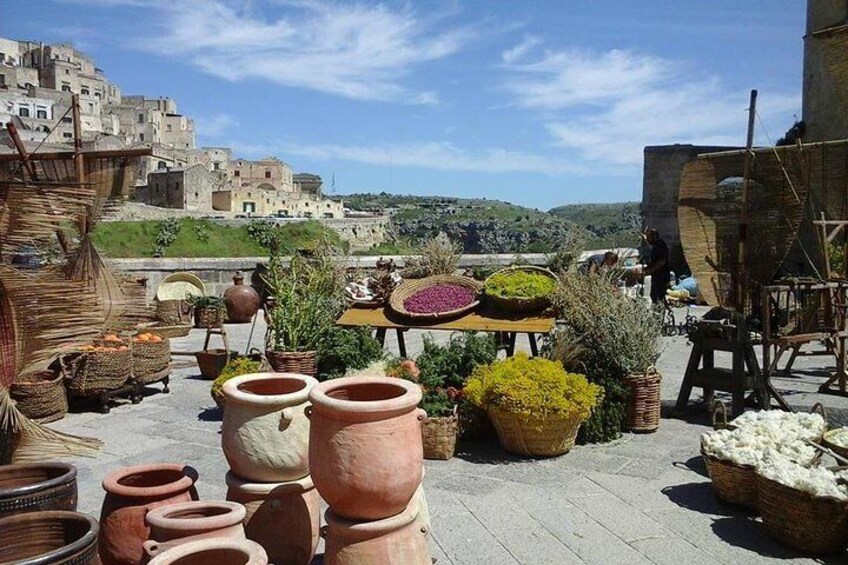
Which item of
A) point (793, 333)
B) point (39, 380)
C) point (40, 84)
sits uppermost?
point (40, 84)

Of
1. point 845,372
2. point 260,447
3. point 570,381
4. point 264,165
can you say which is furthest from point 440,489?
point 264,165

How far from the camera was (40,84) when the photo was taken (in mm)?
81562

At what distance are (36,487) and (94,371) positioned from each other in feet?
14.3

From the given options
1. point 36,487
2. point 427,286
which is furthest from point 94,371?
point 36,487

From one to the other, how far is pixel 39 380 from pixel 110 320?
3.84 metres

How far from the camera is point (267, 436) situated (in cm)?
350

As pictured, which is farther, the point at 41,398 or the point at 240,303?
the point at 240,303

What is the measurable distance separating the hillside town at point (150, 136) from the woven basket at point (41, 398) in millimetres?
45636

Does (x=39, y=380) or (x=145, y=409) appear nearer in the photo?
(x=39, y=380)

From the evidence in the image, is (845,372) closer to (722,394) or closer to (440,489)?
(722,394)

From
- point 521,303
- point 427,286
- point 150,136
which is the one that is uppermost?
point 150,136

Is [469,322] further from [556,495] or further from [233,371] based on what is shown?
[556,495]

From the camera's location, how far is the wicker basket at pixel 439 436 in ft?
17.9

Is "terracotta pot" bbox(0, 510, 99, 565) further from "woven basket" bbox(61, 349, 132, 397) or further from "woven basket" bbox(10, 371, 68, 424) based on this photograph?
"woven basket" bbox(61, 349, 132, 397)
